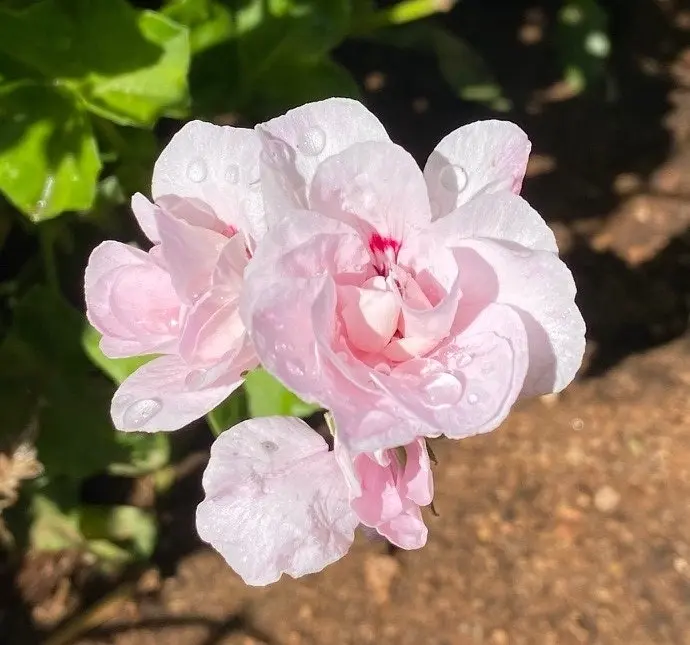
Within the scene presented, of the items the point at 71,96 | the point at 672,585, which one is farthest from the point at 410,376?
the point at 672,585

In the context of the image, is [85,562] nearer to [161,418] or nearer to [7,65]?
[7,65]

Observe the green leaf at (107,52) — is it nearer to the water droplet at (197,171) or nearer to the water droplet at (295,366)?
the water droplet at (197,171)

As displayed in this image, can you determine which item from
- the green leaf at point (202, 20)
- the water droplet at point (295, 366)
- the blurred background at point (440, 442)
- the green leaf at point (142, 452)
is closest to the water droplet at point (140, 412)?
the water droplet at point (295, 366)

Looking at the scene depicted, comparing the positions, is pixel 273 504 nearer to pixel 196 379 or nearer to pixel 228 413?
pixel 196 379

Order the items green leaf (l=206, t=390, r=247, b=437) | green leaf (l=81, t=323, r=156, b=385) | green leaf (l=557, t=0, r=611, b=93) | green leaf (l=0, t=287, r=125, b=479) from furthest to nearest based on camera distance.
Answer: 1. green leaf (l=557, t=0, r=611, b=93)
2. green leaf (l=0, t=287, r=125, b=479)
3. green leaf (l=81, t=323, r=156, b=385)
4. green leaf (l=206, t=390, r=247, b=437)

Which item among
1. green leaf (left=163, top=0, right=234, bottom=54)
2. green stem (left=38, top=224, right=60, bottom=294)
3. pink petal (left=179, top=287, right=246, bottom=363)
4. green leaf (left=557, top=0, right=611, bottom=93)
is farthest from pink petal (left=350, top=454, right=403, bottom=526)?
green leaf (left=557, top=0, right=611, bottom=93)

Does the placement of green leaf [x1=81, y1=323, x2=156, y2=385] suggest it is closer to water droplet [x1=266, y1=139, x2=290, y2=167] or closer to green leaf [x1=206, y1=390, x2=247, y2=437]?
green leaf [x1=206, y1=390, x2=247, y2=437]

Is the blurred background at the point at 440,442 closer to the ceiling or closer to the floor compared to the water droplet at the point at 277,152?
closer to the floor
